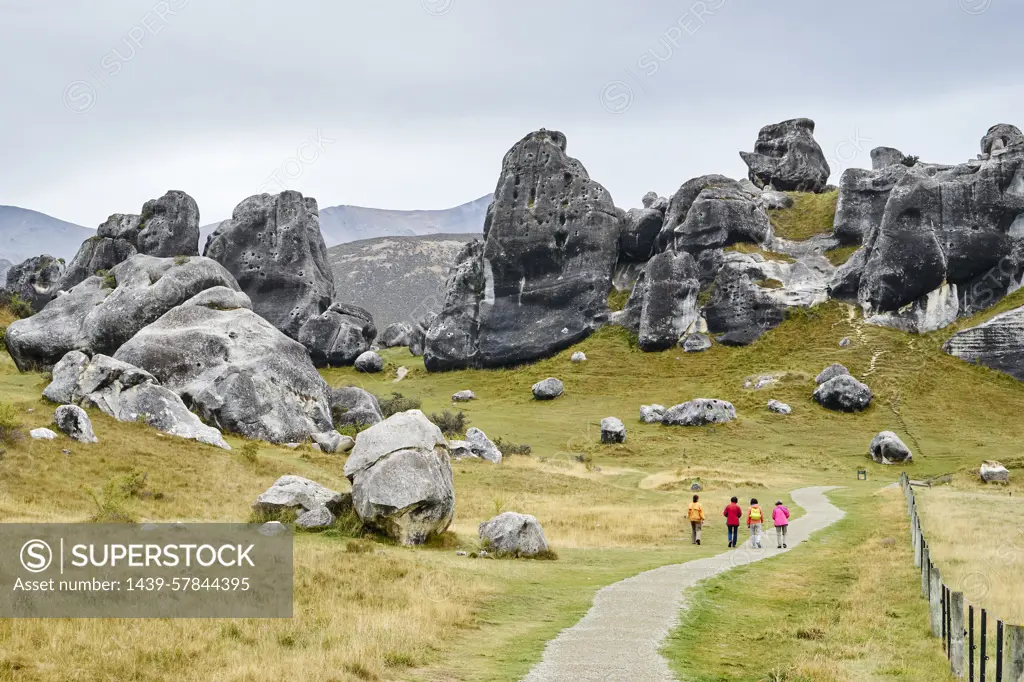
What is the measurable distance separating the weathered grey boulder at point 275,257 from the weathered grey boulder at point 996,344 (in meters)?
68.2

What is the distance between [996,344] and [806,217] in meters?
34.0

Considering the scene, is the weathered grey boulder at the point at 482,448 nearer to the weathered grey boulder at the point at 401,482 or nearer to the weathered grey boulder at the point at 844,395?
the weathered grey boulder at the point at 401,482

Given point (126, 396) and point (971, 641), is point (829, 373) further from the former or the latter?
point (971, 641)

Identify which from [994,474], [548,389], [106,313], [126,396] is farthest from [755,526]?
[548,389]

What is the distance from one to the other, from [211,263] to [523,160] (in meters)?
49.3

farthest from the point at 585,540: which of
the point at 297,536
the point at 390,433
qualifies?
the point at 297,536

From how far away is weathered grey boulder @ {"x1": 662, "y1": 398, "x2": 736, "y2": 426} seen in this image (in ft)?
228

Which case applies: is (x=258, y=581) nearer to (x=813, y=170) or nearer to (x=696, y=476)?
(x=696, y=476)

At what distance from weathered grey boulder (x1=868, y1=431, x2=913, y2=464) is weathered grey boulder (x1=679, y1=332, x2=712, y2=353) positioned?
3200 centimetres

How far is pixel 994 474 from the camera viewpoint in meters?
48.8

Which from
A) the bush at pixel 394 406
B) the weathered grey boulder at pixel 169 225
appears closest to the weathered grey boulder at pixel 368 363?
the weathered grey boulder at pixel 169 225

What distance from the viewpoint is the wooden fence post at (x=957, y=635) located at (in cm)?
1209

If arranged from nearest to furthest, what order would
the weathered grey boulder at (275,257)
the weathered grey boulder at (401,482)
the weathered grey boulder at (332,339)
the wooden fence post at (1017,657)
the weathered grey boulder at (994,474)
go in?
the wooden fence post at (1017,657) < the weathered grey boulder at (401,482) < the weathered grey boulder at (994,474) < the weathered grey boulder at (332,339) < the weathered grey boulder at (275,257)

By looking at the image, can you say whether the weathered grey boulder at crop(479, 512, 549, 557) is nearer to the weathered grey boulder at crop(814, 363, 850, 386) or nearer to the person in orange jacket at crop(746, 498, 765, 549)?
the person in orange jacket at crop(746, 498, 765, 549)
